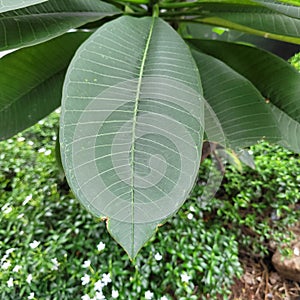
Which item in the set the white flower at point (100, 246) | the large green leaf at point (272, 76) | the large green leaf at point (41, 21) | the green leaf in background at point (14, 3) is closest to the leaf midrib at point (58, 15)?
the large green leaf at point (41, 21)

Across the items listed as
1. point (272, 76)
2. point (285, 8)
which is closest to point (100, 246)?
point (272, 76)

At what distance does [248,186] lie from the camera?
4.33ft

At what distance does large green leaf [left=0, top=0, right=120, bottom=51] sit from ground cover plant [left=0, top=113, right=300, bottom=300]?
62 centimetres

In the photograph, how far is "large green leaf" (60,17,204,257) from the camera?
1.16 ft

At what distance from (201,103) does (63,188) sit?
2.95ft

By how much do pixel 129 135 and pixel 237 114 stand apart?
0.24 meters

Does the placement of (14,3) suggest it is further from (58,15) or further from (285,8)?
(285,8)

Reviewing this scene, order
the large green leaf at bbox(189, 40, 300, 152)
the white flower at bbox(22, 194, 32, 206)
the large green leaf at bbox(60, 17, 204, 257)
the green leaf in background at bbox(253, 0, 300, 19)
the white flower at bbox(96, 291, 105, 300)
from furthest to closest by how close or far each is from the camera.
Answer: the white flower at bbox(22, 194, 32, 206), the white flower at bbox(96, 291, 105, 300), the large green leaf at bbox(189, 40, 300, 152), the green leaf in background at bbox(253, 0, 300, 19), the large green leaf at bbox(60, 17, 204, 257)

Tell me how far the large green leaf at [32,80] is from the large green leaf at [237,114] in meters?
0.25

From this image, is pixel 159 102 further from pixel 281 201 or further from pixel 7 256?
pixel 281 201

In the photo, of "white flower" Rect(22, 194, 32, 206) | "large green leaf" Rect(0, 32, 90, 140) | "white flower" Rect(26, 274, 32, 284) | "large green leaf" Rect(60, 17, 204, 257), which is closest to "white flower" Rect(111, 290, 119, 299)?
"white flower" Rect(26, 274, 32, 284)

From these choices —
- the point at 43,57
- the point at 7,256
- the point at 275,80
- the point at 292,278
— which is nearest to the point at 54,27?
the point at 43,57

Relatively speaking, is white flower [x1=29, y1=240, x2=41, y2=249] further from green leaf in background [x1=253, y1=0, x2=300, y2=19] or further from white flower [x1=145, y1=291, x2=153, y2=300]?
green leaf in background [x1=253, y1=0, x2=300, y2=19]

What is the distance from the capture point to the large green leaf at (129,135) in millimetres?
353
